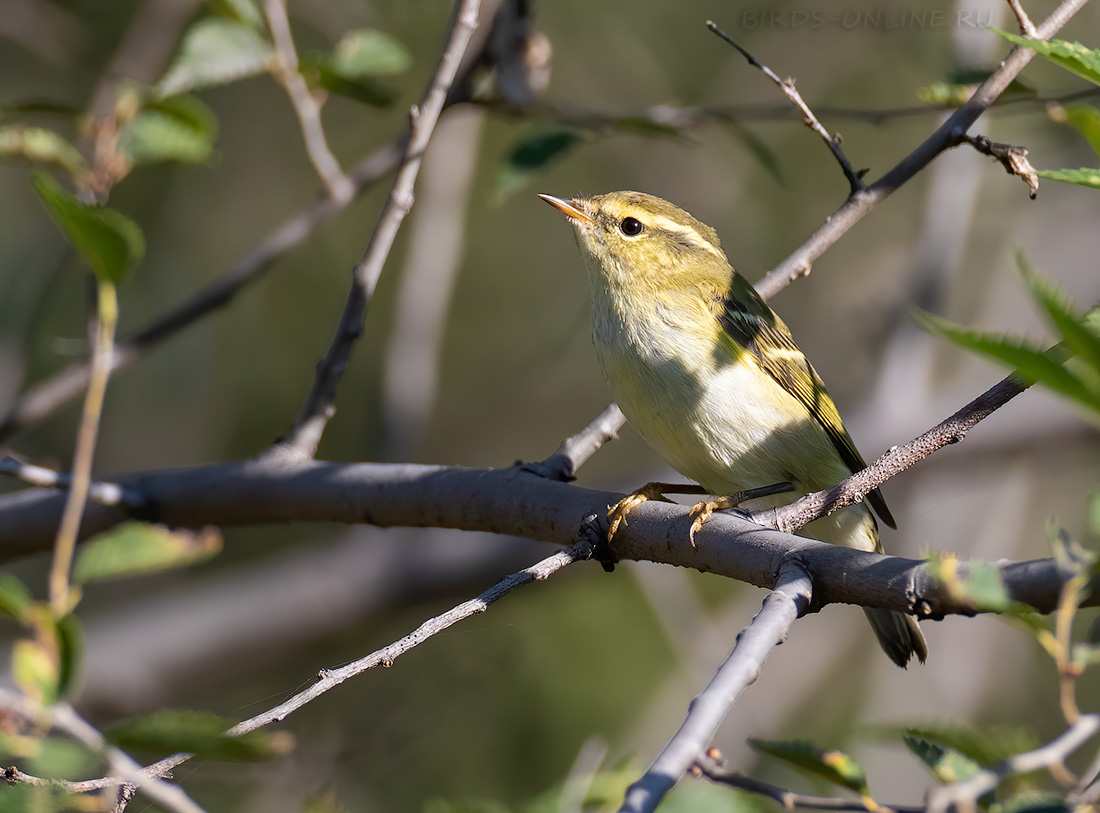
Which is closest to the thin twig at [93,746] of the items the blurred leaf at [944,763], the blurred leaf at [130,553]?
the blurred leaf at [130,553]

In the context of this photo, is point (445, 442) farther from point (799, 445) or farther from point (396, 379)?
point (799, 445)

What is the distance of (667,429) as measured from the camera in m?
2.39

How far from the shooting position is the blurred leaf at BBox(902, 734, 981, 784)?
1.21 metres

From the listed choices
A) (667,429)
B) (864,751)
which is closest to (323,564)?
(667,429)

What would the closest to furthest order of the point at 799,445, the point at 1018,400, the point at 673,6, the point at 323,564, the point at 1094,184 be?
the point at 1094,184 → the point at 799,445 → the point at 323,564 → the point at 1018,400 → the point at 673,6

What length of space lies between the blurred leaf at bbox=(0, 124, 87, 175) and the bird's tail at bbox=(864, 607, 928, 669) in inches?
93.2

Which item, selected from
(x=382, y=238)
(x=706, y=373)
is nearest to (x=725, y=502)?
(x=706, y=373)

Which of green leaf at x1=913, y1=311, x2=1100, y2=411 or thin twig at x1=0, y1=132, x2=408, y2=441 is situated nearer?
green leaf at x1=913, y1=311, x2=1100, y2=411

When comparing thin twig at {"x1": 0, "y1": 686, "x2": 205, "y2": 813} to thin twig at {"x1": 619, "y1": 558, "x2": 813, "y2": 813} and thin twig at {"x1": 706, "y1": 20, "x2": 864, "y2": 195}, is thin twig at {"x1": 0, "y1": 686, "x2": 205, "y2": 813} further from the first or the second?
thin twig at {"x1": 706, "y1": 20, "x2": 864, "y2": 195}

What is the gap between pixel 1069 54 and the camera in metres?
1.04

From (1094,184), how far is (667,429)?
1.40 meters

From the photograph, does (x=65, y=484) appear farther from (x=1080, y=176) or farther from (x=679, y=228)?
(x=1080, y=176)

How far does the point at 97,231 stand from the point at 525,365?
4637mm

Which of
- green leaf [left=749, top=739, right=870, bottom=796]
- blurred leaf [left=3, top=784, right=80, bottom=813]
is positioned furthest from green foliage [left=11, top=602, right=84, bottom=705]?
green leaf [left=749, top=739, right=870, bottom=796]
